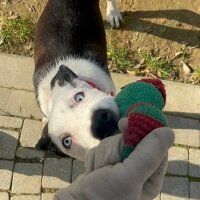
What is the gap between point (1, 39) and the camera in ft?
14.3

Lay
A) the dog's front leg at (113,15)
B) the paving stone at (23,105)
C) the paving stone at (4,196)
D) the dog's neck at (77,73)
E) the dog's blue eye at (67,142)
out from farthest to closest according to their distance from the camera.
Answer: the dog's front leg at (113,15) → the paving stone at (23,105) → the paving stone at (4,196) → the dog's neck at (77,73) → the dog's blue eye at (67,142)

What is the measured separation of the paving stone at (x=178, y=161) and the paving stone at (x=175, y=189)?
0.27ft

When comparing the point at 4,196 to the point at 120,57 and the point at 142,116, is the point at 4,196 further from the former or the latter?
the point at 142,116

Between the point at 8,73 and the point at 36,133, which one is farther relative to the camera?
the point at 8,73

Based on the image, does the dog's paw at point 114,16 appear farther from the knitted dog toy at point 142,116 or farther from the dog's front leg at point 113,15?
the knitted dog toy at point 142,116

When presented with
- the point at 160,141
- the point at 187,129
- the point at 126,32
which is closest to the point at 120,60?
the point at 126,32

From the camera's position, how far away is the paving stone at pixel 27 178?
12.2 feet

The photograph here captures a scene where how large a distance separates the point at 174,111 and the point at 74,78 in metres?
1.53

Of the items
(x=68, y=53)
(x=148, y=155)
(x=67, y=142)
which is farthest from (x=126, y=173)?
(x=68, y=53)

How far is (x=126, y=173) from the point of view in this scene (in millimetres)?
1328

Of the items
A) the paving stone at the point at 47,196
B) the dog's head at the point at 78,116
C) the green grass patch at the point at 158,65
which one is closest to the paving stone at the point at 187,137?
the green grass patch at the point at 158,65

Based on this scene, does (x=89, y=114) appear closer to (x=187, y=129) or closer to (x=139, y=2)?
(x=187, y=129)

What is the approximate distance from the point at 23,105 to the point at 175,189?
5.76 feet

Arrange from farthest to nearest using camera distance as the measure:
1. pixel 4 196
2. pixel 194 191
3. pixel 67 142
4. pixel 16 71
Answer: pixel 16 71
pixel 194 191
pixel 4 196
pixel 67 142
